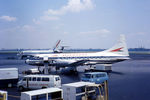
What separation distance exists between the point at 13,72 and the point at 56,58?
68.9 ft

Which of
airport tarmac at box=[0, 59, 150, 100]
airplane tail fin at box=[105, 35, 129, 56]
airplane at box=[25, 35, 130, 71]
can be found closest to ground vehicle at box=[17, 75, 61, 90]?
airport tarmac at box=[0, 59, 150, 100]

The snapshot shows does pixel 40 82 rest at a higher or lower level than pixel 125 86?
higher

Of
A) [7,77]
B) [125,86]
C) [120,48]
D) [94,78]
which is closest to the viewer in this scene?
[94,78]

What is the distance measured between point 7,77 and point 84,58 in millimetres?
25316

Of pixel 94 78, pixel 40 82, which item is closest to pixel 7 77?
pixel 40 82

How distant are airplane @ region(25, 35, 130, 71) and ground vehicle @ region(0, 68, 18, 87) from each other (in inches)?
696

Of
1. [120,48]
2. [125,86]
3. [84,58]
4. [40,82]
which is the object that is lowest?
[125,86]

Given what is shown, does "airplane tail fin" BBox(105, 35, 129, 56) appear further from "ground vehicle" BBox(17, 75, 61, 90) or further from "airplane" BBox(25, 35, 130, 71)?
"ground vehicle" BBox(17, 75, 61, 90)

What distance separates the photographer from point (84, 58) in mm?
47062

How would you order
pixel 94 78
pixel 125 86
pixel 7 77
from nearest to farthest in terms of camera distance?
pixel 94 78 → pixel 7 77 → pixel 125 86

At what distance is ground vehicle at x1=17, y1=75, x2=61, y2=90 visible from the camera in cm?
2127

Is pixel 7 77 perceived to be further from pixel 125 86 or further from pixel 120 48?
pixel 120 48

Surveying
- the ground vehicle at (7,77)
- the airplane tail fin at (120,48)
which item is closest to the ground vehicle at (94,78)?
the ground vehicle at (7,77)

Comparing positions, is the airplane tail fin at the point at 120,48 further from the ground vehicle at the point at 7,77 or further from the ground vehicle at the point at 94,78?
the ground vehicle at the point at 7,77
